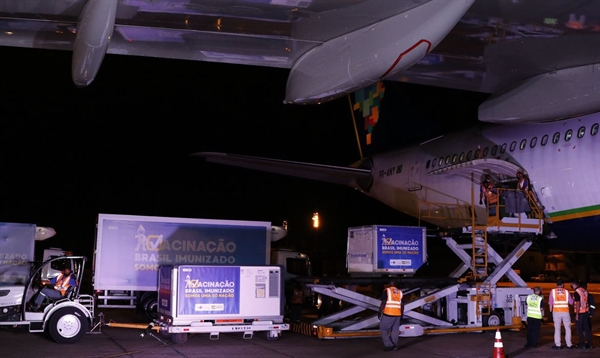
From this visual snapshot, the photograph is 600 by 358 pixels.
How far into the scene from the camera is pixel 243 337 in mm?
15758

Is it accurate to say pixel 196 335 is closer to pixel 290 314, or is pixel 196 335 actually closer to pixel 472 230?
pixel 290 314

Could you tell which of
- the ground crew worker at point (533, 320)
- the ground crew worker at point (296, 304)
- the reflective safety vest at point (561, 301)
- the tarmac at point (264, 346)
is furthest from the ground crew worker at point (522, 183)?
the ground crew worker at point (296, 304)

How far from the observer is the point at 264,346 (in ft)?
48.2

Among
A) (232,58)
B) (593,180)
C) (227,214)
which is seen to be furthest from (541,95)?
(227,214)

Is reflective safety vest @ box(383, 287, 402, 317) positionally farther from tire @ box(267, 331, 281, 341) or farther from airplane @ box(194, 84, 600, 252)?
airplane @ box(194, 84, 600, 252)

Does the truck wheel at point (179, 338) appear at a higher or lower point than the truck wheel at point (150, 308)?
lower

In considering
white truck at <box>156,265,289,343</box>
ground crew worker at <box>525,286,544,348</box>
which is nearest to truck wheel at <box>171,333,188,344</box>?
white truck at <box>156,265,289,343</box>

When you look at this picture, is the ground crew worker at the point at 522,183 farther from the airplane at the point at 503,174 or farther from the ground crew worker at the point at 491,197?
the ground crew worker at the point at 491,197

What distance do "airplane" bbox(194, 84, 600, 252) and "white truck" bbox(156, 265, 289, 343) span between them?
19.1 feet

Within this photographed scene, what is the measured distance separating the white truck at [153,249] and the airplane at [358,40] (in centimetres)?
1108

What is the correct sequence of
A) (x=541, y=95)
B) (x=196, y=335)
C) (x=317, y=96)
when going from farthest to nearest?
(x=196, y=335) < (x=541, y=95) < (x=317, y=96)

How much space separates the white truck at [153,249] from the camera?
1878 cm

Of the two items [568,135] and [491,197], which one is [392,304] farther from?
[568,135]

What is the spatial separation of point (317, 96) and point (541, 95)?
3159mm
